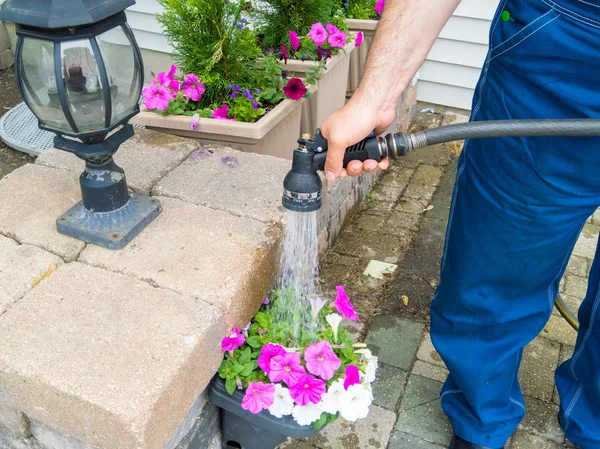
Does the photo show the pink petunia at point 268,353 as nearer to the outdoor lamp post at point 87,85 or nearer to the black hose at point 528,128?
the outdoor lamp post at point 87,85

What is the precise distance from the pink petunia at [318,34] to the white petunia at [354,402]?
1669 millimetres

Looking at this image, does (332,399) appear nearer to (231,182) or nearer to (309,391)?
(309,391)

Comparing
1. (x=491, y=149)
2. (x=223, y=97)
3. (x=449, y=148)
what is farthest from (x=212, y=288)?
(x=449, y=148)

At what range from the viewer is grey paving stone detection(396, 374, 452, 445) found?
211 centimetres

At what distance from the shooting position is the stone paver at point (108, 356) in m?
1.33

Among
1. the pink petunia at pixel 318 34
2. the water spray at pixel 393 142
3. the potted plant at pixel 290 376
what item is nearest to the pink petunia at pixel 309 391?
the potted plant at pixel 290 376

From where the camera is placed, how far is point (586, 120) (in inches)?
51.5

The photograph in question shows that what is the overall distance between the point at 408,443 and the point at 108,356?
1.13 metres

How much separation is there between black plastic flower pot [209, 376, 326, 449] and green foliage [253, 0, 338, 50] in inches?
70.4

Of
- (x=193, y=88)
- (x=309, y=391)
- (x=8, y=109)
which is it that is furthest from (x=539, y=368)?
(x=8, y=109)

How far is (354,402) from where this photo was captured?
1.60 metres

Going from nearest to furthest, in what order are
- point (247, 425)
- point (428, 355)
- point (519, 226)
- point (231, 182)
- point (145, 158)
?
point (519, 226) → point (247, 425) → point (231, 182) → point (145, 158) → point (428, 355)

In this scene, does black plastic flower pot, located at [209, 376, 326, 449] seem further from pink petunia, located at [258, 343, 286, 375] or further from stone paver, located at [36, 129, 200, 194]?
stone paver, located at [36, 129, 200, 194]

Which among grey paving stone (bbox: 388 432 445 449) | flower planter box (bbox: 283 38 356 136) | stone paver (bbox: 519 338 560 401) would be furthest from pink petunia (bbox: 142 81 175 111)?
stone paver (bbox: 519 338 560 401)
